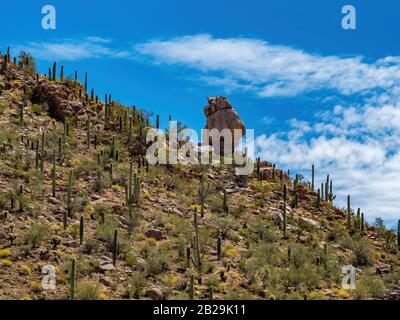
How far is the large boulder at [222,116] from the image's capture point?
4144 centimetres

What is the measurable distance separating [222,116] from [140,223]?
18.0 meters

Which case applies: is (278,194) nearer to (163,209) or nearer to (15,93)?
(163,209)

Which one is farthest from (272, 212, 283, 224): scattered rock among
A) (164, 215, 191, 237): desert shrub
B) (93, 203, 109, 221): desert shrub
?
(93, 203, 109, 221): desert shrub

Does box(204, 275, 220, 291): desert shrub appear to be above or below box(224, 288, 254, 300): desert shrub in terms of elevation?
above

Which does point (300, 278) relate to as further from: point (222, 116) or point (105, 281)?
point (222, 116)

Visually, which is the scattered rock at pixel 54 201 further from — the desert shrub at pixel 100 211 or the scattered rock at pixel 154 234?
the scattered rock at pixel 154 234

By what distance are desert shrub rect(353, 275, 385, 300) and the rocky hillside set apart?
57 millimetres

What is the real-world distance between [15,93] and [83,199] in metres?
12.5

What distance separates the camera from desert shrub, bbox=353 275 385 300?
72.1ft

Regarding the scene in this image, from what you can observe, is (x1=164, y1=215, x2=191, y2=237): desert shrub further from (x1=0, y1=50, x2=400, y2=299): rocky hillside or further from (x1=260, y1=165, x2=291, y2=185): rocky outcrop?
(x1=260, y1=165, x2=291, y2=185): rocky outcrop

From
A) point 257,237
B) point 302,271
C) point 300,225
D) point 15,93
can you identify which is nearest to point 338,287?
point 302,271

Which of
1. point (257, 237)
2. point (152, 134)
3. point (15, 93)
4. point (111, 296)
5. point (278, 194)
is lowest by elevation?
point (111, 296)

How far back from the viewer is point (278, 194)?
3228cm

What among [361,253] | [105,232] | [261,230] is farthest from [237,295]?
[361,253]
